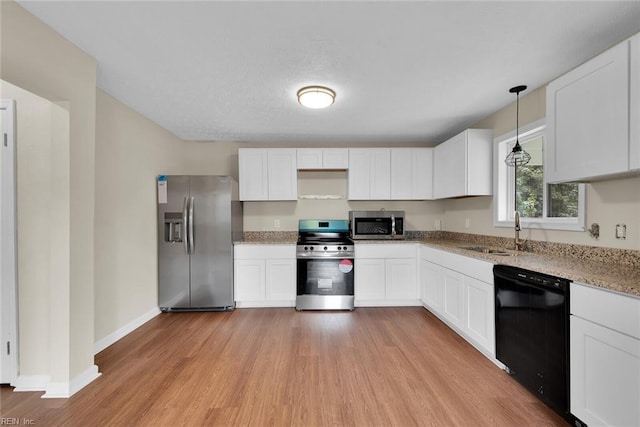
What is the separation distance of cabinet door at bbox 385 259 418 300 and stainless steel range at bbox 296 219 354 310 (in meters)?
0.53

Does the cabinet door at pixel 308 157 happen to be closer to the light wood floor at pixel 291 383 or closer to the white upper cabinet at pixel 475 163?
the white upper cabinet at pixel 475 163

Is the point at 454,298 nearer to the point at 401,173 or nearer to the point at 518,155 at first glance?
the point at 518,155

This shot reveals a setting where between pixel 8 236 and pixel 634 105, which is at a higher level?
pixel 634 105

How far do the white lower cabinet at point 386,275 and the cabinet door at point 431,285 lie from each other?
110 mm

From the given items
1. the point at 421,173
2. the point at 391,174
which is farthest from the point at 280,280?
the point at 421,173

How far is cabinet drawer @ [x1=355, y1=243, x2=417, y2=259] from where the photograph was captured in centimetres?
353

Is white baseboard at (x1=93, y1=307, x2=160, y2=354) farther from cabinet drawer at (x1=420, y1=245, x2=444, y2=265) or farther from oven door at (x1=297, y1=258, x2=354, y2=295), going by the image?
cabinet drawer at (x1=420, y1=245, x2=444, y2=265)

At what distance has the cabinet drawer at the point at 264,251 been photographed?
11.4ft

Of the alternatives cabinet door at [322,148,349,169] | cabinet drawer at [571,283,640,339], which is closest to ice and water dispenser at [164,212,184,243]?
cabinet door at [322,148,349,169]

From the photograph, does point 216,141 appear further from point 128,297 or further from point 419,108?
point 419,108

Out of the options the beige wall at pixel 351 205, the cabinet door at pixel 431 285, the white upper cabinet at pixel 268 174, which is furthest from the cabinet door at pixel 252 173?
the cabinet door at pixel 431 285

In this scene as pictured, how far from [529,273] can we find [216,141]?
414 cm

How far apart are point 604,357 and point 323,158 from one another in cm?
330

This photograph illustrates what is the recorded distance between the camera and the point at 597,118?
159cm
